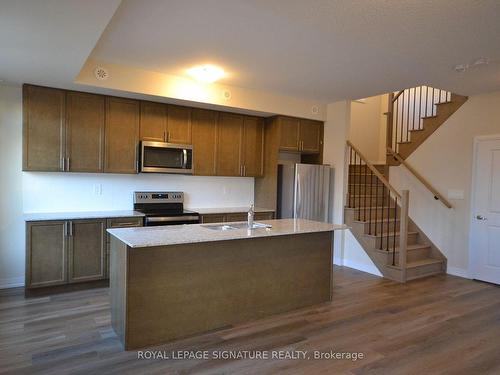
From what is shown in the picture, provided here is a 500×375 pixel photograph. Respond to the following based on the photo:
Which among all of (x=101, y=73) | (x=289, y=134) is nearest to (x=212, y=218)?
(x=289, y=134)

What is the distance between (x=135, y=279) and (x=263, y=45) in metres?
2.32

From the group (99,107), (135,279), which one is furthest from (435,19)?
(99,107)

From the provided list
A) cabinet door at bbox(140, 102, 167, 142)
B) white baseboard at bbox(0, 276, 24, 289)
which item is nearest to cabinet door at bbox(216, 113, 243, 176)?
cabinet door at bbox(140, 102, 167, 142)

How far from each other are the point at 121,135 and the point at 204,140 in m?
1.15

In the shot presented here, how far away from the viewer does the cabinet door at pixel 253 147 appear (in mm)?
5426

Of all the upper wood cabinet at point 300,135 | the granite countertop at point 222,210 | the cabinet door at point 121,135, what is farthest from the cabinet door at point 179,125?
the upper wood cabinet at point 300,135

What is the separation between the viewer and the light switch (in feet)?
16.5

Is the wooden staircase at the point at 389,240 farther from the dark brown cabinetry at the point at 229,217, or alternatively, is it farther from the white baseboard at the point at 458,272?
the dark brown cabinetry at the point at 229,217

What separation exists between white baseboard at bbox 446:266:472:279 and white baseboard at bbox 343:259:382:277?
1.13m

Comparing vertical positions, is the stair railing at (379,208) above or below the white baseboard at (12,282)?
above

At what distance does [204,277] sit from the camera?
9.87 feet

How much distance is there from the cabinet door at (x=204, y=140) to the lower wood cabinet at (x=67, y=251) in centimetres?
136

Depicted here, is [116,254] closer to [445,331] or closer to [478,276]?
[445,331]

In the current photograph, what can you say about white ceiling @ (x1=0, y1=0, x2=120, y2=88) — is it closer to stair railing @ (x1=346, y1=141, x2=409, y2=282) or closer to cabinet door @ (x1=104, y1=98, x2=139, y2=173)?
cabinet door @ (x1=104, y1=98, x2=139, y2=173)
